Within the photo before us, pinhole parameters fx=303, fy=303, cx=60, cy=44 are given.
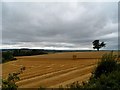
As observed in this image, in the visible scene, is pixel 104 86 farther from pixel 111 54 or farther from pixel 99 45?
pixel 99 45

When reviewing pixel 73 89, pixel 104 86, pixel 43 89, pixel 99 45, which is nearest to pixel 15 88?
pixel 43 89

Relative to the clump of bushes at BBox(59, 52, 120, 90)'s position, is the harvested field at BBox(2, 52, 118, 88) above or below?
below

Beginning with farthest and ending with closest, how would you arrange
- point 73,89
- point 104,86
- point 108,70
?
point 108,70 → point 104,86 → point 73,89

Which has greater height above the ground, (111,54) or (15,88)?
(111,54)

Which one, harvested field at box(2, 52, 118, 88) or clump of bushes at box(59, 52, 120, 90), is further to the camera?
harvested field at box(2, 52, 118, 88)

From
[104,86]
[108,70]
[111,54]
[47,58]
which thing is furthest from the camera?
[47,58]

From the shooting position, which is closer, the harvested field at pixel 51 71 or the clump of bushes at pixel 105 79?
the clump of bushes at pixel 105 79

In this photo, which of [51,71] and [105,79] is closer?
[105,79]

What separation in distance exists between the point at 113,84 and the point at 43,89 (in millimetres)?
2518

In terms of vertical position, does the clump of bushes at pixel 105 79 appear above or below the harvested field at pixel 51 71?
above

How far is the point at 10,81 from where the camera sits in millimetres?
9680

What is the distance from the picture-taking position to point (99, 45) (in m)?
50.7

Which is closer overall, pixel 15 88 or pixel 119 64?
pixel 15 88

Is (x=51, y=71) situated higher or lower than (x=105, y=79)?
lower
